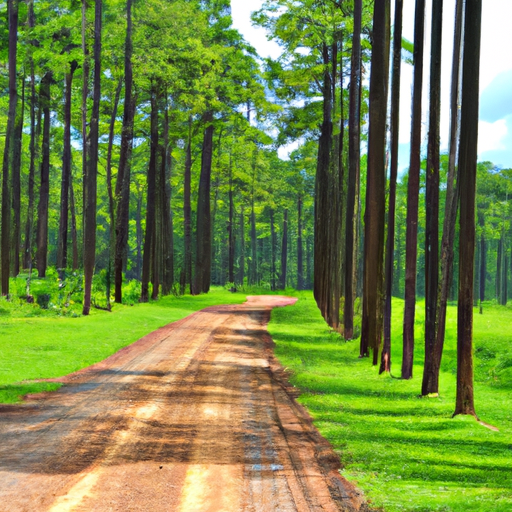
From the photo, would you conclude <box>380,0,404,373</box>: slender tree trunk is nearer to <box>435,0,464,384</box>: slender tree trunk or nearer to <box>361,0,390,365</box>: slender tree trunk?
<box>361,0,390,365</box>: slender tree trunk

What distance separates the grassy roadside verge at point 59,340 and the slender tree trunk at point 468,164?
24.5 ft

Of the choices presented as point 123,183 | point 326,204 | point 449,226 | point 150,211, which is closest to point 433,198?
point 449,226

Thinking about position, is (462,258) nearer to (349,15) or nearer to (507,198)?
(349,15)

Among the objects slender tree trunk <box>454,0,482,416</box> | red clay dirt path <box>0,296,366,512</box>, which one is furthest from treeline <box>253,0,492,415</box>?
red clay dirt path <box>0,296,366,512</box>

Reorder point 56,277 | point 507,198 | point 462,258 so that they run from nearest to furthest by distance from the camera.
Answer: point 462,258
point 56,277
point 507,198

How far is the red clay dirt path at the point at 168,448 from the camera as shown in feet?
19.9

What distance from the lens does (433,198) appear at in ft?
47.4

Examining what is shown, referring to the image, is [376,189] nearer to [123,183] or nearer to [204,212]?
[123,183]

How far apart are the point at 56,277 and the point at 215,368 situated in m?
23.3

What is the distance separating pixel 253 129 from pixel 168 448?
131 ft

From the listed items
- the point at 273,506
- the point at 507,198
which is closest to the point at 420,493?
the point at 273,506

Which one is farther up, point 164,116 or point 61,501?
point 164,116

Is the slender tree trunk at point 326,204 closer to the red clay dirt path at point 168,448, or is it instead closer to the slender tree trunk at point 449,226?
the slender tree trunk at point 449,226

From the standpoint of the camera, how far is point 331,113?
105 feet
